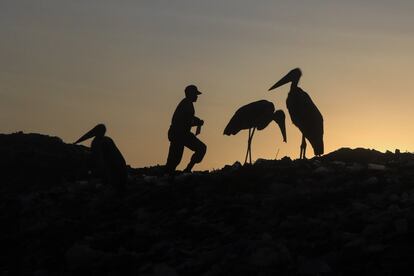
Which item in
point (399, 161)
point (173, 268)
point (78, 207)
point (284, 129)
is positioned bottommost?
point (173, 268)

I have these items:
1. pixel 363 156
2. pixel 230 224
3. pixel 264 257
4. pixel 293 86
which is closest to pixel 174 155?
pixel 293 86

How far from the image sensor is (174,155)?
1808 cm

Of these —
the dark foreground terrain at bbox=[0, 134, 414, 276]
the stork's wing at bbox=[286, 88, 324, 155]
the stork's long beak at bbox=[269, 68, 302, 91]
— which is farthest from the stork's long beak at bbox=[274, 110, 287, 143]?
the dark foreground terrain at bbox=[0, 134, 414, 276]

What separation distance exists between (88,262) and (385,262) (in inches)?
185

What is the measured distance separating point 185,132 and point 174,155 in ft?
2.02

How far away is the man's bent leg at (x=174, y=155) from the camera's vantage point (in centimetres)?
1798

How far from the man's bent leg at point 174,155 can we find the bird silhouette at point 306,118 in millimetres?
2840

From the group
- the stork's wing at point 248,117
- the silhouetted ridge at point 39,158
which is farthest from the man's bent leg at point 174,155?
the silhouetted ridge at point 39,158

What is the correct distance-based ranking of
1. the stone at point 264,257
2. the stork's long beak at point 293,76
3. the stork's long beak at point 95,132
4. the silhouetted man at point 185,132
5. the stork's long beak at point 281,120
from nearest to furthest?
the stone at point 264,257 < the silhouetted man at point 185,132 < the stork's long beak at point 95,132 < the stork's long beak at point 293,76 < the stork's long beak at point 281,120

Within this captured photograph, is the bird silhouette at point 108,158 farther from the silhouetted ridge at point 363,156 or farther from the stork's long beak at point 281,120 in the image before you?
the silhouetted ridge at point 363,156

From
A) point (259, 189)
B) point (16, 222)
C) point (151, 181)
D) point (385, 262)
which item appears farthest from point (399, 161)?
point (16, 222)

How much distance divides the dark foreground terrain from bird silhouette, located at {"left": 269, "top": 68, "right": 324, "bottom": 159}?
1.89 ft

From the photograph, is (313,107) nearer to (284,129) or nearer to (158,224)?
(284,129)

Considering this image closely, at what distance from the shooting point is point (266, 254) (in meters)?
11.2
